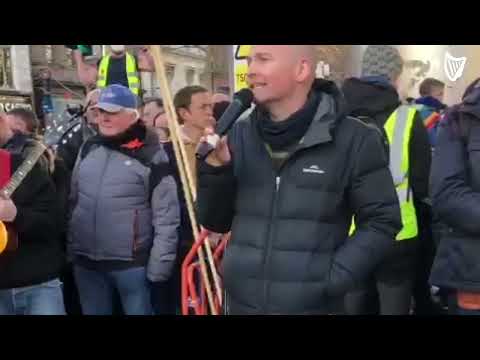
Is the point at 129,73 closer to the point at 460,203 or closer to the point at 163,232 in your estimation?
the point at 163,232

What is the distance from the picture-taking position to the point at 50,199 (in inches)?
122

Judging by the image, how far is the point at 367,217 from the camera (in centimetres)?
227

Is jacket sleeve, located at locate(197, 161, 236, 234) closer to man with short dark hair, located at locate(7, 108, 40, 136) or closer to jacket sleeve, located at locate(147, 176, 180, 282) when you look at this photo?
jacket sleeve, located at locate(147, 176, 180, 282)

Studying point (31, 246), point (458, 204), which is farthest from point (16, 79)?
point (458, 204)

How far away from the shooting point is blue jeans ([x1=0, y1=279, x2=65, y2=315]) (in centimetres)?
297

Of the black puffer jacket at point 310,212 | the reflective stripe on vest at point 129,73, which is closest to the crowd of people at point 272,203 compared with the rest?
the black puffer jacket at point 310,212

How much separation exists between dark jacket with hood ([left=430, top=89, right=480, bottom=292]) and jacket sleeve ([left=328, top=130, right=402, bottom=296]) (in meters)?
0.23

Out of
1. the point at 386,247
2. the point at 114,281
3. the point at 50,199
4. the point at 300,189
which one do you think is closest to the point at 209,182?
the point at 300,189

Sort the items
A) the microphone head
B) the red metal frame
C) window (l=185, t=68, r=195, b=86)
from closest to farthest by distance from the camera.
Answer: the microphone head
the red metal frame
window (l=185, t=68, r=195, b=86)

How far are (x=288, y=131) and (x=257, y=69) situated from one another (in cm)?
24

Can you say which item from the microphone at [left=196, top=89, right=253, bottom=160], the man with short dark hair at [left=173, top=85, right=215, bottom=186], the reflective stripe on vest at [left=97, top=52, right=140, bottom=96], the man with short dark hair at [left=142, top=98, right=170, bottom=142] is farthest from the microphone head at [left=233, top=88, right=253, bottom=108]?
the reflective stripe on vest at [left=97, top=52, right=140, bottom=96]

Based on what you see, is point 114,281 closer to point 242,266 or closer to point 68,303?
point 68,303

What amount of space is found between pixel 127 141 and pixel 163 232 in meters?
0.55

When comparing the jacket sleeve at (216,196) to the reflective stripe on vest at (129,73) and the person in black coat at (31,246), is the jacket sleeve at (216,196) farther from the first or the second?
the reflective stripe on vest at (129,73)
